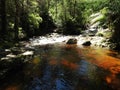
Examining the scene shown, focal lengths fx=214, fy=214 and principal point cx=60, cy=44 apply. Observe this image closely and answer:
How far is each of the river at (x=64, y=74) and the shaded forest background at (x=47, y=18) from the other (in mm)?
5813

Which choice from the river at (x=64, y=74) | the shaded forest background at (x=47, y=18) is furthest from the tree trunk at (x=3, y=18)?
the river at (x=64, y=74)

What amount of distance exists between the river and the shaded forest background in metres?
5.81

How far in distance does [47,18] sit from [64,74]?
1357 inches

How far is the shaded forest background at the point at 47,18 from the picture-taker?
89.6ft

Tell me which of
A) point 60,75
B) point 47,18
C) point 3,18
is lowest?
point 60,75

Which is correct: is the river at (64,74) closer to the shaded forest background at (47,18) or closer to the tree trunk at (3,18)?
the tree trunk at (3,18)

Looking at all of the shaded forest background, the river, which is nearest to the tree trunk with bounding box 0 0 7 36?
the shaded forest background

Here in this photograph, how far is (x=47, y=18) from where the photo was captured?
49.6 m

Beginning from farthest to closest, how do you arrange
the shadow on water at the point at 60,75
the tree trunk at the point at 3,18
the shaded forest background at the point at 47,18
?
the shaded forest background at the point at 47,18, the tree trunk at the point at 3,18, the shadow on water at the point at 60,75

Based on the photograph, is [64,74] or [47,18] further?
[47,18]

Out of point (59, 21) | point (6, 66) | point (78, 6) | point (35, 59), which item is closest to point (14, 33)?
point (35, 59)

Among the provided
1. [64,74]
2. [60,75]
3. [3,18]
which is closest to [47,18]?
[3,18]

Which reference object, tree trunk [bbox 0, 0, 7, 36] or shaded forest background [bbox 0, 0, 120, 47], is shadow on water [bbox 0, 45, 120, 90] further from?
shaded forest background [bbox 0, 0, 120, 47]

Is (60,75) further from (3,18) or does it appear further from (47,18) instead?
(47,18)
